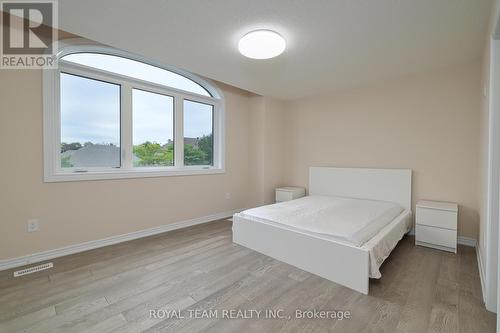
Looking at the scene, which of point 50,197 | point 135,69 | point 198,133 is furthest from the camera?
point 198,133

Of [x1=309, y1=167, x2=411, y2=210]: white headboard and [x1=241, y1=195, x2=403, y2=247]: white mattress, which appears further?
[x1=309, y1=167, x2=411, y2=210]: white headboard

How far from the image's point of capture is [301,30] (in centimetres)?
212

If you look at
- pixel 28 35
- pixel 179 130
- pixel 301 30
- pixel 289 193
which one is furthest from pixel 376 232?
pixel 28 35

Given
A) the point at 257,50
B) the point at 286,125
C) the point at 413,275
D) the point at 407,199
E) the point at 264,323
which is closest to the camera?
the point at 264,323

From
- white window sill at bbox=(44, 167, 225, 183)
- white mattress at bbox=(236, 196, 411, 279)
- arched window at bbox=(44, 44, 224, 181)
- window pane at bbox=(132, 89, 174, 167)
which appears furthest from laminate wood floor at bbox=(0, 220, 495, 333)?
window pane at bbox=(132, 89, 174, 167)

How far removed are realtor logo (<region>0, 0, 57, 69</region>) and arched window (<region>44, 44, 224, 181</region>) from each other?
124 mm

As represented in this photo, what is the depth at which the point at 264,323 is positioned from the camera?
1.52 metres

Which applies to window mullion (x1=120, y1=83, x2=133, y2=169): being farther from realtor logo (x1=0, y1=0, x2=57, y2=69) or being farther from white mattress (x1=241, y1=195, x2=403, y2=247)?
white mattress (x1=241, y1=195, x2=403, y2=247)

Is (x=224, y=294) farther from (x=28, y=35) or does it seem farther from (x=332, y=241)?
(x=28, y=35)

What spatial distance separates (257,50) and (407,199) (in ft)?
9.45

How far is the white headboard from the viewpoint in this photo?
3.27 meters

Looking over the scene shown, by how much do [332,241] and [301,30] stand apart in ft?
6.45

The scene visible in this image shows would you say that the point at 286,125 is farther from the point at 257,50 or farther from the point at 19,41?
the point at 19,41

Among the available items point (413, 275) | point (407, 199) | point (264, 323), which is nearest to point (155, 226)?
point (264, 323)
